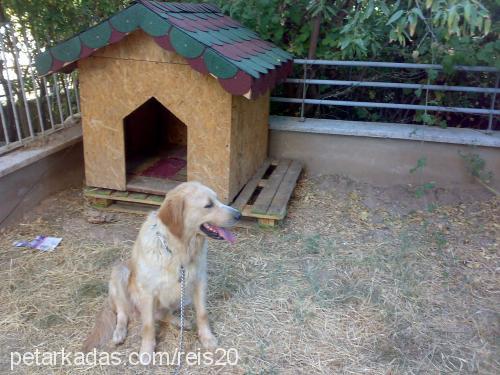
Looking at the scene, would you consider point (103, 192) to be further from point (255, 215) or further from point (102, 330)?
point (102, 330)

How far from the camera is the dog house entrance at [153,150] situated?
194 inches

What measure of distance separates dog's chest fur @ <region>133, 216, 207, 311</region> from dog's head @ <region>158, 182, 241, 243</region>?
0.37ft

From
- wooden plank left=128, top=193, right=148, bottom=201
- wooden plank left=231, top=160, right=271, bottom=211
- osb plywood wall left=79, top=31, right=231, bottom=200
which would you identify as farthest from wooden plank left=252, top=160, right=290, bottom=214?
wooden plank left=128, top=193, right=148, bottom=201

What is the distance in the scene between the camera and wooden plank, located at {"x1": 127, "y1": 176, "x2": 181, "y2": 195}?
4.73 m

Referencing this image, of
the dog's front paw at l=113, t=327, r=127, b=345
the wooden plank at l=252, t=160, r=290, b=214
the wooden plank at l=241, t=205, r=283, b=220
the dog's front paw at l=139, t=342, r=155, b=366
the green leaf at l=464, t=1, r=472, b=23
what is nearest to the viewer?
the green leaf at l=464, t=1, r=472, b=23

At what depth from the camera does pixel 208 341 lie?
311 centimetres

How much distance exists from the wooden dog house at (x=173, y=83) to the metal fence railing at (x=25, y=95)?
81cm

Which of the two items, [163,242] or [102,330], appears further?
[102,330]

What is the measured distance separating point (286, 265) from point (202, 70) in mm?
1729

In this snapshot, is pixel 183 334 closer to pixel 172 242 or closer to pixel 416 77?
pixel 172 242

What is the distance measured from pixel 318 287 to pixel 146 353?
1431 millimetres

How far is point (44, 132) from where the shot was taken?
5359mm

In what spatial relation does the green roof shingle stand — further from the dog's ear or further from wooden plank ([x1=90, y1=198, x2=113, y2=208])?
the dog's ear

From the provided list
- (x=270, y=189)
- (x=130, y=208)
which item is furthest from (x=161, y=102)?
(x=270, y=189)
